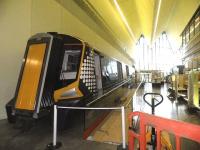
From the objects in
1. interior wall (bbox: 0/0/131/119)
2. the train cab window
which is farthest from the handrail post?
interior wall (bbox: 0/0/131/119)

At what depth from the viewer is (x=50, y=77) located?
9.58 feet

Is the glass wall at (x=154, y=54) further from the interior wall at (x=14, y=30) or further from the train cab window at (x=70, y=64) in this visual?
the train cab window at (x=70, y=64)

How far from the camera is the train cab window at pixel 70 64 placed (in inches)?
124

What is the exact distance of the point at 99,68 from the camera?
4.53 metres

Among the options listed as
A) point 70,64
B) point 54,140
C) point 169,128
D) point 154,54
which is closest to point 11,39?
point 70,64

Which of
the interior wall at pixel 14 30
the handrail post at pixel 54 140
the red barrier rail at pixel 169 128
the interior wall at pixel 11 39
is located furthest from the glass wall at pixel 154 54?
the red barrier rail at pixel 169 128

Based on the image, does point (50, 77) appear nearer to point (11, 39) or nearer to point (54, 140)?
point (54, 140)

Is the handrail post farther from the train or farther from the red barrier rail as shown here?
the red barrier rail

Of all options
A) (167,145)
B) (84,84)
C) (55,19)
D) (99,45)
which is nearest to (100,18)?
(99,45)

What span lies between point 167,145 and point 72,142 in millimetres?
1295

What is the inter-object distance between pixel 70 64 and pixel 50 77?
18.9 inches

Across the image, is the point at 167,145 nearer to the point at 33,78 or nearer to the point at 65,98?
the point at 65,98

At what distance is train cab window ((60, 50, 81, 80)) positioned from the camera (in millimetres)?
3158

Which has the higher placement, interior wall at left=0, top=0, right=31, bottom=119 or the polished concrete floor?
interior wall at left=0, top=0, right=31, bottom=119
